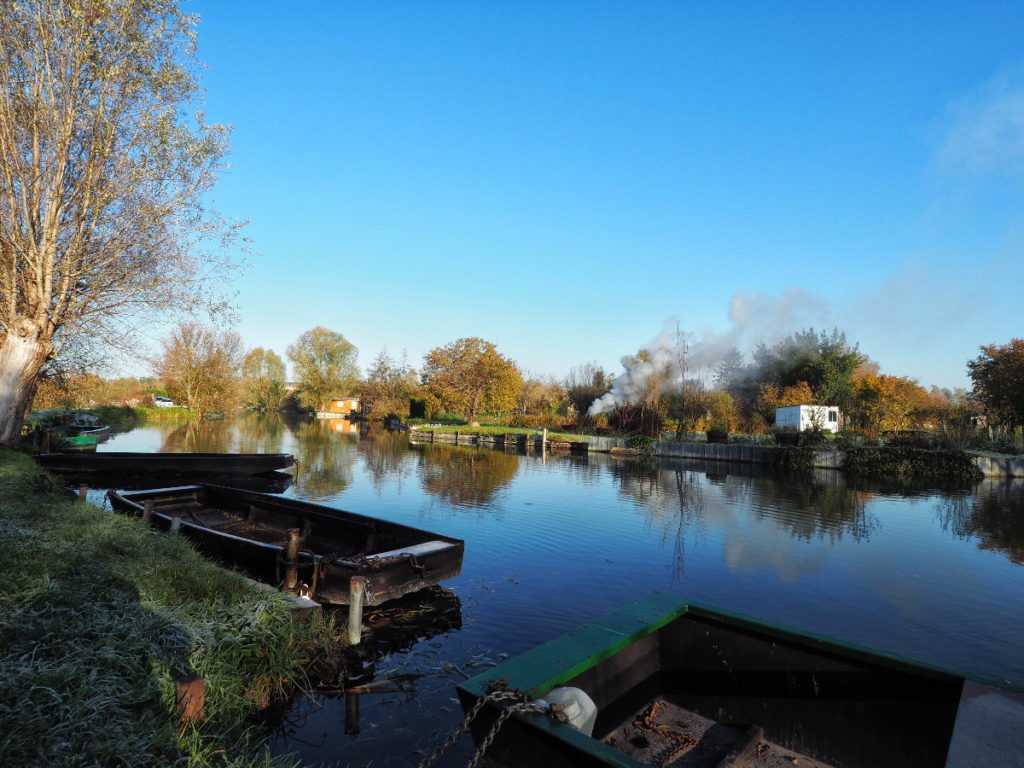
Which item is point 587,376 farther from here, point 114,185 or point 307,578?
point 307,578

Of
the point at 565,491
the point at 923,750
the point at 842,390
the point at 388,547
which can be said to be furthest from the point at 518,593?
the point at 842,390

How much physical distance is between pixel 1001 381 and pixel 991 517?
59.6 ft

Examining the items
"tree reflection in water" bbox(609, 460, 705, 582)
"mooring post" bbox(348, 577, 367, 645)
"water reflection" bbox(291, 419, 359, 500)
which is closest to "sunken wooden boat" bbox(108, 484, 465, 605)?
"mooring post" bbox(348, 577, 367, 645)

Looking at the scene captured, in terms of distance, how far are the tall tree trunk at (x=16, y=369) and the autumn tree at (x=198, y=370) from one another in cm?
3464

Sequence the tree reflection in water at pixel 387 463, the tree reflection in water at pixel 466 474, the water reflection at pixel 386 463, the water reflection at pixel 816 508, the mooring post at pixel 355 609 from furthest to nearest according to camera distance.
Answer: the water reflection at pixel 386 463, the tree reflection in water at pixel 387 463, the tree reflection in water at pixel 466 474, the water reflection at pixel 816 508, the mooring post at pixel 355 609

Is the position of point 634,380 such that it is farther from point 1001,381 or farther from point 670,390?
point 1001,381

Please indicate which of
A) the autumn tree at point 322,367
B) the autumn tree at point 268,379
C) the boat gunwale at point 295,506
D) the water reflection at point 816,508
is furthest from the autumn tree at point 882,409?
the autumn tree at point 268,379

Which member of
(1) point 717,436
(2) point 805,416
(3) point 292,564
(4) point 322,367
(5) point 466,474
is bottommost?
(5) point 466,474

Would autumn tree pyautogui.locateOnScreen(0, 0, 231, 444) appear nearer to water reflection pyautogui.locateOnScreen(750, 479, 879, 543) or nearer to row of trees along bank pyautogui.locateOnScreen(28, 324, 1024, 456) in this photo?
water reflection pyautogui.locateOnScreen(750, 479, 879, 543)

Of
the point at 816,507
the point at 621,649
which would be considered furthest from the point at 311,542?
the point at 816,507

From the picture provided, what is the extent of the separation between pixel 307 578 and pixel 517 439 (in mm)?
30458

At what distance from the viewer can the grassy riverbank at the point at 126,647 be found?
2.65m

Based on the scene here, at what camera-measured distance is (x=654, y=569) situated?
927 centimetres

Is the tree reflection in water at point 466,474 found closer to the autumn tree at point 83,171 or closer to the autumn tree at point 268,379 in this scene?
the autumn tree at point 83,171
